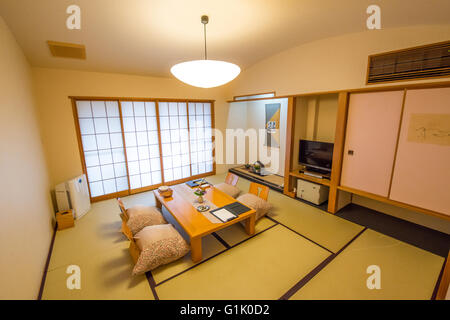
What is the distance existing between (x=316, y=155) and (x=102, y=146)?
14.2ft

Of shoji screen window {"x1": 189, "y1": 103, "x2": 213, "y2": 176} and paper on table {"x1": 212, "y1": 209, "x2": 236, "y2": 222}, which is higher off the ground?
shoji screen window {"x1": 189, "y1": 103, "x2": 213, "y2": 176}

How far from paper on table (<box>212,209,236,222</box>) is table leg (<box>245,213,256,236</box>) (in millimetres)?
321

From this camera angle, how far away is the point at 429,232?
285cm

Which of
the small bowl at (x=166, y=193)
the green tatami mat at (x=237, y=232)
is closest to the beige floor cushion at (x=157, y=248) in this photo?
the green tatami mat at (x=237, y=232)

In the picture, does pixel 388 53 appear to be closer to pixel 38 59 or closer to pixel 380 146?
pixel 380 146

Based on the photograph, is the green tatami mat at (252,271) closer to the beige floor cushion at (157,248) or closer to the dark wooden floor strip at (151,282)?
the dark wooden floor strip at (151,282)

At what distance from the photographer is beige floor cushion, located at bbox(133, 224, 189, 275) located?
2.14 metres

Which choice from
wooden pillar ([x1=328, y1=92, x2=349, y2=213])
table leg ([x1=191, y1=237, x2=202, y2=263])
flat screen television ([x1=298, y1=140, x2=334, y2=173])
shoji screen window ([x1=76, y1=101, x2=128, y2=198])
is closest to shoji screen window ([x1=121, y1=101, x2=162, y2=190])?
shoji screen window ([x1=76, y1=101, x2=128, y2=198])

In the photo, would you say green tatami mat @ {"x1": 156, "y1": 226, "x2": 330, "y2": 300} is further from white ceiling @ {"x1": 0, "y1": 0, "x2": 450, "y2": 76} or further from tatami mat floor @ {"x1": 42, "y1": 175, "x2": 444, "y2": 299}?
white ceiling @ {"x1": 0, "y1": 0, "x2": 450, "y2": 76}

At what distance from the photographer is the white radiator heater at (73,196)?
130 inches

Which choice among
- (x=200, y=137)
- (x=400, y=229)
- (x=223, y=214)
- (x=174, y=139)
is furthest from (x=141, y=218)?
(x=400, y=229)

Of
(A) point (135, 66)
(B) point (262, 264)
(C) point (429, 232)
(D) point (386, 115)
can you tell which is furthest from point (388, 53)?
(A) point (135, 66)

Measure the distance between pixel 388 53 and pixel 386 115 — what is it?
2.57 feet

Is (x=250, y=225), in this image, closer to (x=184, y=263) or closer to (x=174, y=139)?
(x=184, y=263)
